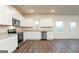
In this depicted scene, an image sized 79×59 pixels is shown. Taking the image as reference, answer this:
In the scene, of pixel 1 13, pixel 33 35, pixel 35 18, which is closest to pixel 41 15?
pixel 35 18

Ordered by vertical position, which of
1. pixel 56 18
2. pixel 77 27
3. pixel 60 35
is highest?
pixel 56 18

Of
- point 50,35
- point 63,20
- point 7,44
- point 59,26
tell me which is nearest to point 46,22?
point 50,35

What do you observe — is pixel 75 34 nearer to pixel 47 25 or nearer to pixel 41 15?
pixel 47 25

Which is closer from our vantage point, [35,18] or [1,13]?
[1,13]

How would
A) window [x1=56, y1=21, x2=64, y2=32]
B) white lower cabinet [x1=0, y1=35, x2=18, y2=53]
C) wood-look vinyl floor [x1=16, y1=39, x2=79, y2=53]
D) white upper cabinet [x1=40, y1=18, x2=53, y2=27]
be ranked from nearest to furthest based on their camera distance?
white lower cabinet [x1=0, y1=35, x2=18, y2=53] → wood-look vinyl floor [x1=16, y1=39, x2=79, y2=53] → white upper cabinet [x1=40, y1=18, x2=53, y2=27] → window [x1=56, y1=21, x2=64, y2=32]

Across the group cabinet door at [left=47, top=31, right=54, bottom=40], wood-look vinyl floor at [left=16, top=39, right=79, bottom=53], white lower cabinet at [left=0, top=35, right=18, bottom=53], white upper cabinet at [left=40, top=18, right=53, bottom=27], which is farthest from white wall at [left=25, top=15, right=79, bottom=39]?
white lower cabinet at [left=0, top=35, right=18, bottom=53]

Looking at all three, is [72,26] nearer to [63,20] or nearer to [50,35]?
[63,20]

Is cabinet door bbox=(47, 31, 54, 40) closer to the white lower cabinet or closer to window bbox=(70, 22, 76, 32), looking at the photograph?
window bbox=(70, 22, 76, 32)

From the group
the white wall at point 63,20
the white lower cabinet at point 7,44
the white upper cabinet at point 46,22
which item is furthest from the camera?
the white wall at point 63,20

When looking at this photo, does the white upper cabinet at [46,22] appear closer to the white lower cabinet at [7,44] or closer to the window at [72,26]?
the window at [72,26]

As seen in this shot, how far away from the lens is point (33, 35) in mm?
10492

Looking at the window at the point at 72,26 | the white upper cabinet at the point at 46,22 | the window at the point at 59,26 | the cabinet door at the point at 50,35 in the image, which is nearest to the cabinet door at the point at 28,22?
the white upper cabinet at the point at 46,22
